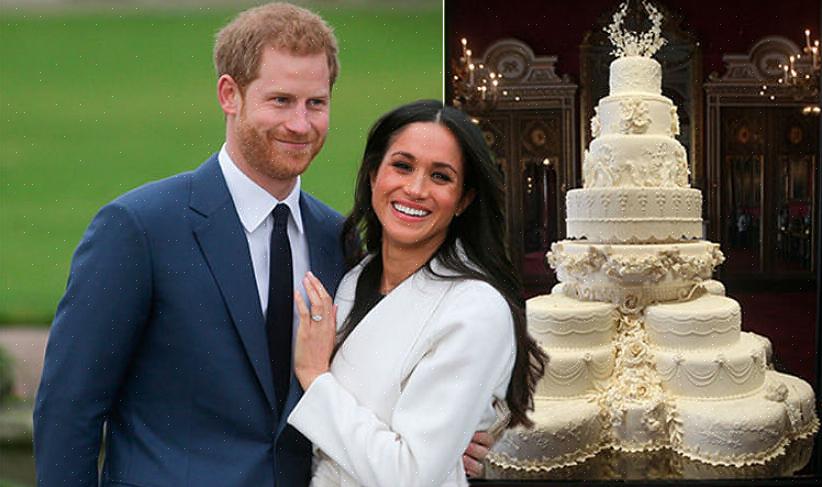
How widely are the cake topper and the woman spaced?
1408mm

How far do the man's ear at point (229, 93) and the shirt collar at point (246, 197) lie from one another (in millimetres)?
89

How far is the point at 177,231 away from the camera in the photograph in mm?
1282

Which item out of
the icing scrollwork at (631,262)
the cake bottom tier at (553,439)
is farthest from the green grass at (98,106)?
the cake bottom tier at (553,439)

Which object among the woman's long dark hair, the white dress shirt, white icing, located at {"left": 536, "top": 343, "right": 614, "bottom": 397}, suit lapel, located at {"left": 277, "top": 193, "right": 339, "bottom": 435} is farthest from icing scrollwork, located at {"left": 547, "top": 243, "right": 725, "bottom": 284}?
the white dress shirt

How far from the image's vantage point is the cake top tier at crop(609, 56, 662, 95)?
2.62m

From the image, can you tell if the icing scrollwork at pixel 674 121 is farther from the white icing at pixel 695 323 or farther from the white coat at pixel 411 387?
the white coat at pixel 411 387

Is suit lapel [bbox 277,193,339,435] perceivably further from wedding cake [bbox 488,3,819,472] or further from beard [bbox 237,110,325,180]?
wedding cake [bbox 488,3,819,472]

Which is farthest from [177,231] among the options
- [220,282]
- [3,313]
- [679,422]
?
[679,422]

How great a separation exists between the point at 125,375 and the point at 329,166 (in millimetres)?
924

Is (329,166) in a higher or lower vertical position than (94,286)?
higher

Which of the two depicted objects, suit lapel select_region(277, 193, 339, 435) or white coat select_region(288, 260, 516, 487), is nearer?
white coat select_region(288, 260, 516, 487)

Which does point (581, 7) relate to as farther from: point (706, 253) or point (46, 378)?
point (46, 378)

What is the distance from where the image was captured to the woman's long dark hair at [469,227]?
140cm

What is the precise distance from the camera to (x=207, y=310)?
4.24 feet
